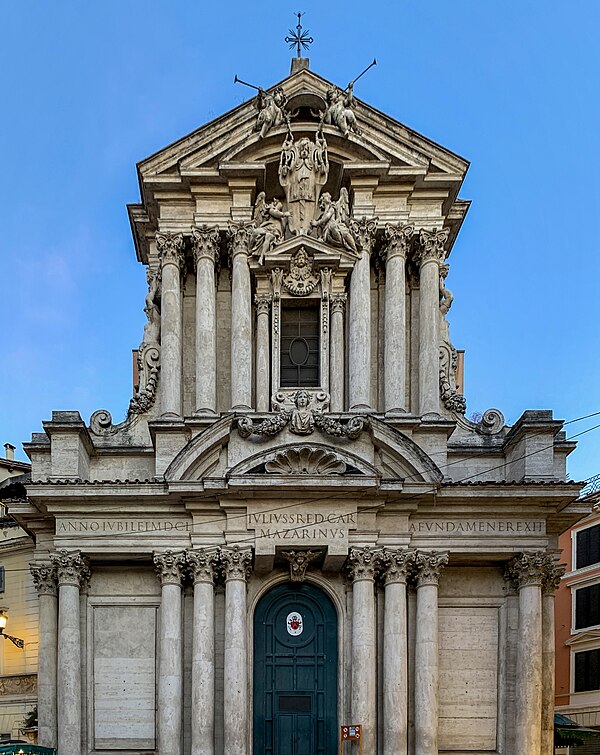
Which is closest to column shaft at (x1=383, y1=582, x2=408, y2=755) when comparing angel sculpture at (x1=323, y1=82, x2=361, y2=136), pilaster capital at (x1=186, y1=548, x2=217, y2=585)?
pilaster capital at (x1=186, y1=548, x2=217, y2=585)

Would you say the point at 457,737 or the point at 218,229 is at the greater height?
the point at 218,229

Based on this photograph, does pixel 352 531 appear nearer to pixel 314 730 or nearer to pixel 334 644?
pixel 334 644

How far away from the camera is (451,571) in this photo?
2614cm

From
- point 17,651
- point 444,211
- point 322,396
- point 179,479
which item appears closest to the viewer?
point 179,479

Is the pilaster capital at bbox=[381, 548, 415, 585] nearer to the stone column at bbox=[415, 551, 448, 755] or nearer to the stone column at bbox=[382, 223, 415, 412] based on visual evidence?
the stone column at bbox=[415, 551, 448, 755]

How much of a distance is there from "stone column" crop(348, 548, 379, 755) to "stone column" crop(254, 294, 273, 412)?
3.94 metres

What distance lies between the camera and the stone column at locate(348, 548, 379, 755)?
24.4m

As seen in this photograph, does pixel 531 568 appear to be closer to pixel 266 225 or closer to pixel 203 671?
pixel 203 671

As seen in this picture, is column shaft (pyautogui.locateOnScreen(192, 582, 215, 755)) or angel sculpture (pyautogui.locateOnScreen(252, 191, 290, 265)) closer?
column shaft (pyautogui.locateOnScreen(192, 582, 215, 755))

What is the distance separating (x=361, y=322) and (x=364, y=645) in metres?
6.86

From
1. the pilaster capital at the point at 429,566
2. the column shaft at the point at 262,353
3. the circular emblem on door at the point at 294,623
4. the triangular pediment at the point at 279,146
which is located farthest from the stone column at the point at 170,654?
the triangular pediment at the point at 279,146

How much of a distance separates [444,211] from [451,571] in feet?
27.0

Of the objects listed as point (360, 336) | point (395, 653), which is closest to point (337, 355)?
point (360, 336)

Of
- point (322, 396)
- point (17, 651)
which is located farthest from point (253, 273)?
point (17, 651)
